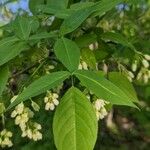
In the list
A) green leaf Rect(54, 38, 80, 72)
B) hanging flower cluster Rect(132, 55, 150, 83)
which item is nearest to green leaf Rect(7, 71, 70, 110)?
green leaf Rect(54, 38, 80, 72)

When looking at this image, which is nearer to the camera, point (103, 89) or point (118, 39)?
point (103, 89)

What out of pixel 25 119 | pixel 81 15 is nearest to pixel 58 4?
pixel 81 15

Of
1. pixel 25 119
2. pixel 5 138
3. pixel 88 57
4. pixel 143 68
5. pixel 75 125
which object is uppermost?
pixel 75 125

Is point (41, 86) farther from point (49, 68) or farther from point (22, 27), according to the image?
point (49, 68)

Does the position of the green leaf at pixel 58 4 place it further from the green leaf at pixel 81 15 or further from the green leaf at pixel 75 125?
the green leaf at pixel 75 125

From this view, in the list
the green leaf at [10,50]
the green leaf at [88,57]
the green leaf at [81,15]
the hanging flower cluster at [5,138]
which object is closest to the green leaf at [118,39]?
the green leaf at [88,57]

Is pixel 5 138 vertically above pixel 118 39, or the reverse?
pixel 118 39
